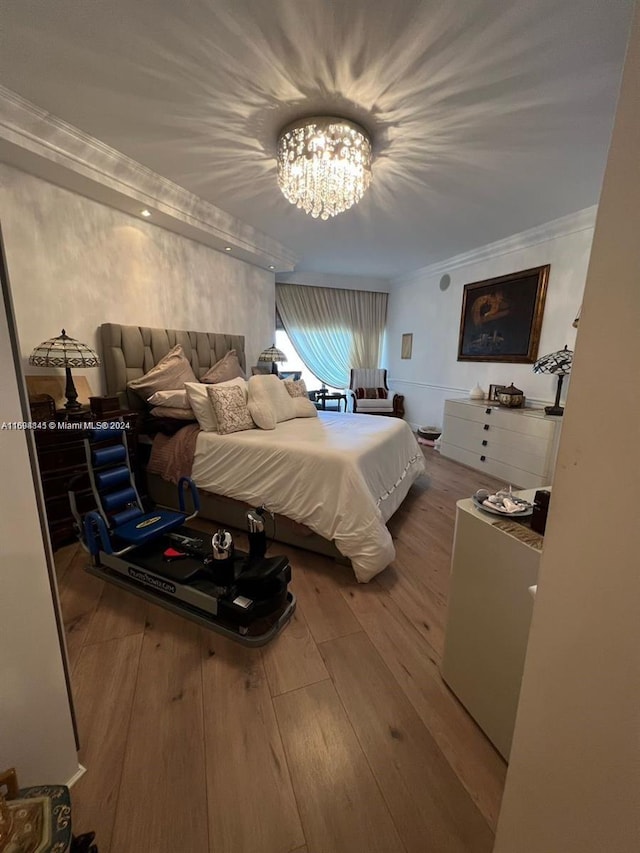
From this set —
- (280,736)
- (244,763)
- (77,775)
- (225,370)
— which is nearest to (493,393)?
(225,370)

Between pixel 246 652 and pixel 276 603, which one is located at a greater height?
pixel 276 603

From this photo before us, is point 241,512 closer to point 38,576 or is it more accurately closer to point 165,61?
point 38,576

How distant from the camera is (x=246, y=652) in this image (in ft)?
4.87

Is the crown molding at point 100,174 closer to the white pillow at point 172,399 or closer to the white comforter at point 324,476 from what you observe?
the white pillow at point 172,399

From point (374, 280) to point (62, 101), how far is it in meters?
4.66

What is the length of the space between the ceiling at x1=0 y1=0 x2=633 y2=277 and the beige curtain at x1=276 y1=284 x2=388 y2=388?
271 cm

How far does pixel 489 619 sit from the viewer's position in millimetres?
1159

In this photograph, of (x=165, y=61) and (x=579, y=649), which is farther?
(x=165, y=61)

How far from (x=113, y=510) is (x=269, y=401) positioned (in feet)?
4.52

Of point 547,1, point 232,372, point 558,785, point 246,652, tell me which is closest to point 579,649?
point 558,785

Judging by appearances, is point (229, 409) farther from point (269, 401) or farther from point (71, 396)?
point (71, 396)

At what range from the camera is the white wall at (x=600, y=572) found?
0.44 m

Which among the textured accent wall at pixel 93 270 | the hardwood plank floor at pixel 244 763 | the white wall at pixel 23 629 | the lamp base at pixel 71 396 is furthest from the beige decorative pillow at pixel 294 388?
the white wall at pixel 23 629

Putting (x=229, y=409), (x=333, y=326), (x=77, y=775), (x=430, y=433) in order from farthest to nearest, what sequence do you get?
1. (x=333, y=326)
2. (x=430, y=433)
3. (x=229, y=409)
4. (x=77, y=775)
